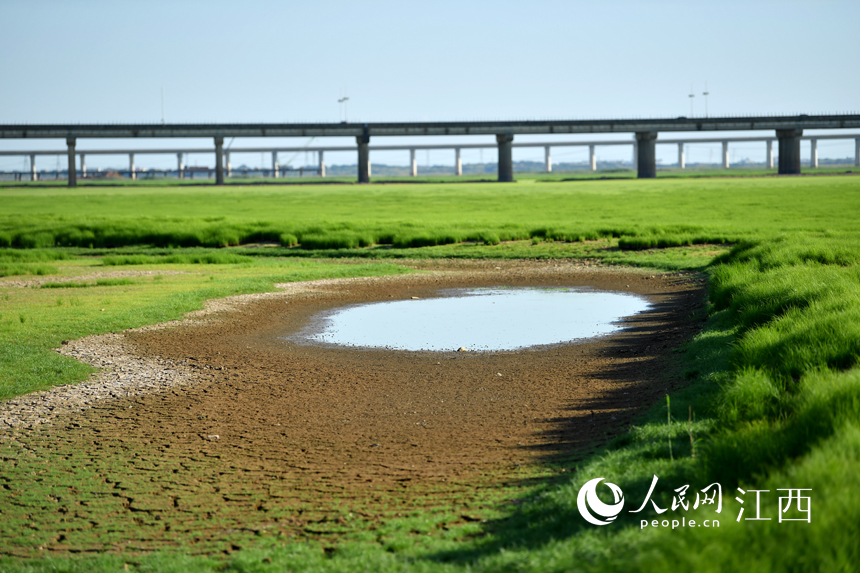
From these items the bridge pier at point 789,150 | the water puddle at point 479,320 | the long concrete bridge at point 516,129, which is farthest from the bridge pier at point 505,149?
the water puddle at point 479,320

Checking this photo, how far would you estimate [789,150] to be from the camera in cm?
11425

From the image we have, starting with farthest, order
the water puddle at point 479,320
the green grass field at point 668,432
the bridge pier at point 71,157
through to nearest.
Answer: the bridge pier at point 71,157 → the water puddle at point 479,320 → the green grass field at point 668,432

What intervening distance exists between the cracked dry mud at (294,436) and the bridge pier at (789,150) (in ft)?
359

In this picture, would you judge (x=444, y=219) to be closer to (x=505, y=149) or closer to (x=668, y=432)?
(x=668, y=432)

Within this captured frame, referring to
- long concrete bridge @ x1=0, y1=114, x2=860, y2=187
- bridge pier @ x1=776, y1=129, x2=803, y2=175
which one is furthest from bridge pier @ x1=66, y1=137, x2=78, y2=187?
bridge pier @ x1=776, y1=129, x2=803, y2=175

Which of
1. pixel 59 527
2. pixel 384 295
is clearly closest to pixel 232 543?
pixel 59 527

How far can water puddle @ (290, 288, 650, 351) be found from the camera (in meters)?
14.8

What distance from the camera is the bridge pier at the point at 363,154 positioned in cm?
11581

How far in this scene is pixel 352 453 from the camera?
823 cm

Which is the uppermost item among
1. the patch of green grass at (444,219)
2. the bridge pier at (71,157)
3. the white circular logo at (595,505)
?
the bridge pier at (71,157)

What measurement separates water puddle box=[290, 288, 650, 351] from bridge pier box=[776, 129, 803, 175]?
340ft
